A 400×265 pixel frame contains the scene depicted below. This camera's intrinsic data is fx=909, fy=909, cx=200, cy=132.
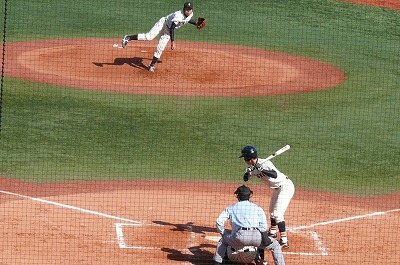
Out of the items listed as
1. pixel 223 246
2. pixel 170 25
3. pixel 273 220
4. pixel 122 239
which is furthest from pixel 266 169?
pixel 170 25

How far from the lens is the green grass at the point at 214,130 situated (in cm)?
1792

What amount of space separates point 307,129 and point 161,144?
12.1ft

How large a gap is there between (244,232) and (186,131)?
8175 mm

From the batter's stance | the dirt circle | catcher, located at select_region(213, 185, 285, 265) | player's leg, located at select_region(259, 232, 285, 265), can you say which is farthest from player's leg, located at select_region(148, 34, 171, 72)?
player's leg, located at select_region(259, 232, 285, 265)

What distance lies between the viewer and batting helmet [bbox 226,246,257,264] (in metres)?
12.5

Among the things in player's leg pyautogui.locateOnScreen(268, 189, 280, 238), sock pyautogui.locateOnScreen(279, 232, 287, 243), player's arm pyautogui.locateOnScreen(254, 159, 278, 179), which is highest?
player's arm pyautogui.locateOnScreen(254, 159, 278, 179)

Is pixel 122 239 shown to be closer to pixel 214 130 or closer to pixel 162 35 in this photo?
pixel 214 130

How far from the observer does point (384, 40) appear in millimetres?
30953

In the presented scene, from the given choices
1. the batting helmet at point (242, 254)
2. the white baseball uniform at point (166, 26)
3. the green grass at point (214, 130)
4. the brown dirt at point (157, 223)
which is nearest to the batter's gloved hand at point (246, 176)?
the brown dirt at point (157, 223)

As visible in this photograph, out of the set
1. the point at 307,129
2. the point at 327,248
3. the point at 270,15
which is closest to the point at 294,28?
the point at 270,15

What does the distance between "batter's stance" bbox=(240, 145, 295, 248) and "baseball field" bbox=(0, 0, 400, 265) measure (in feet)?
1.29

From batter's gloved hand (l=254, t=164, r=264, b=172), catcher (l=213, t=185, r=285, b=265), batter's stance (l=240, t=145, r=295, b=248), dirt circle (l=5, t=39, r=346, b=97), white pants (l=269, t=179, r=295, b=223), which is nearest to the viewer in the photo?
catcher (l=213, t=185, r=285, b=265)

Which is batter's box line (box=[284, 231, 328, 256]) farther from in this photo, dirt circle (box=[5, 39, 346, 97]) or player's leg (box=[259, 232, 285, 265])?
dirt circle (box=[5, 39, 346, 97])

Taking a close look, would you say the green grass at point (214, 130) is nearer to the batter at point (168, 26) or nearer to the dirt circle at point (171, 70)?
the dirt circle at point (171, 70)
